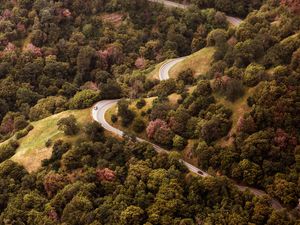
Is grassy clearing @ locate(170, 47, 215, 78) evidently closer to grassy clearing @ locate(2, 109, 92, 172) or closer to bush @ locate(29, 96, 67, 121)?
grassy clearing @ locate(2, 109, 92, 172)

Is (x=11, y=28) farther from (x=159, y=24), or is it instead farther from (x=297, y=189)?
(x=297, y=189)

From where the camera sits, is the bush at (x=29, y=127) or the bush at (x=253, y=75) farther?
the bush at (x=29, y=127)

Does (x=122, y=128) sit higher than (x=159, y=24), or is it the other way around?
(x=159, y=24)

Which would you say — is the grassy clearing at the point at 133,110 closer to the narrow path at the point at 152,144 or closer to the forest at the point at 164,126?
the forest at the point at 164,126

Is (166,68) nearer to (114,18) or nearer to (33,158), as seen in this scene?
(114,18)

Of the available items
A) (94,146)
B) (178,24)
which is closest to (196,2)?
(178,24)

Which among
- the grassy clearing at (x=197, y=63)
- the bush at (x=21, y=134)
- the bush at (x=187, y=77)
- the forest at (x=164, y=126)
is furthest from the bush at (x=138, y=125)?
the bush at (x=21, y=134)

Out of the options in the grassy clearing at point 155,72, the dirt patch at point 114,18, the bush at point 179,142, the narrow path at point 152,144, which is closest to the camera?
the narrow path at point 152,144
